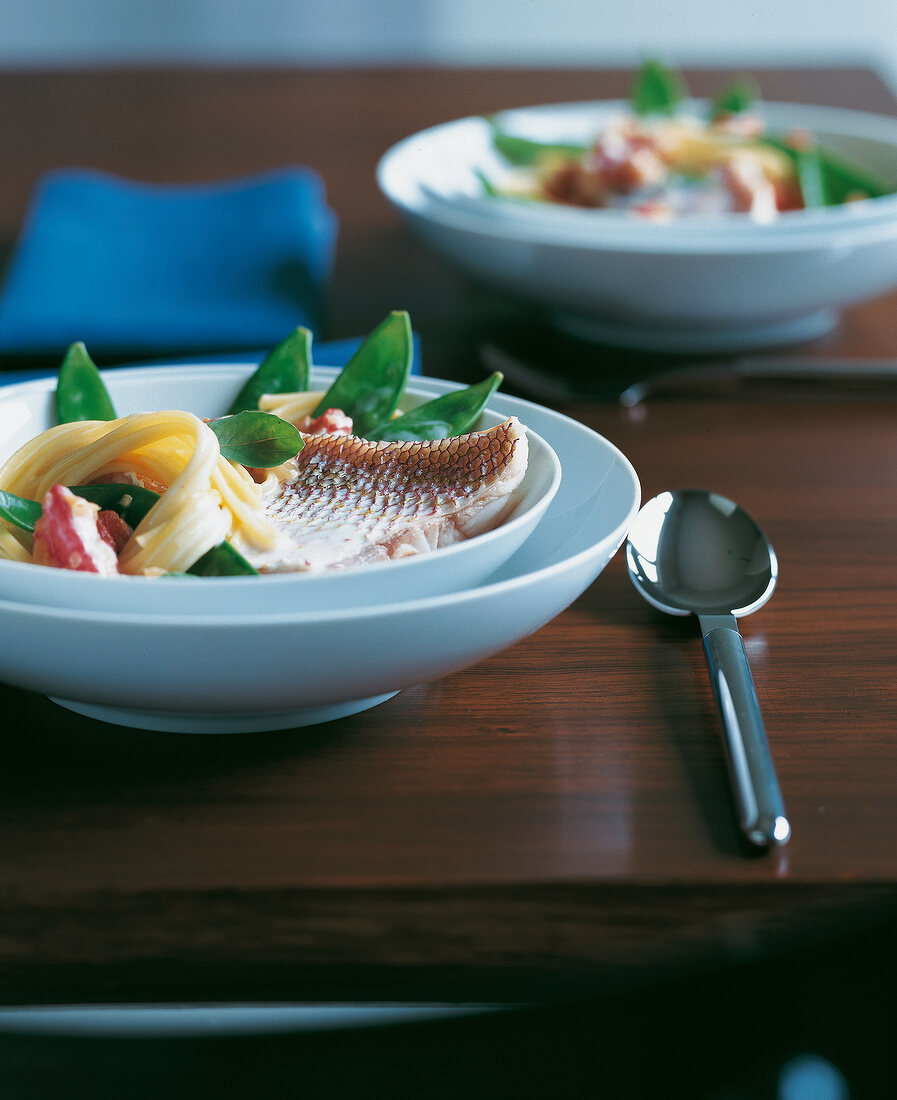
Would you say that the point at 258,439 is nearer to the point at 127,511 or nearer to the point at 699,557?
the point at 127,511

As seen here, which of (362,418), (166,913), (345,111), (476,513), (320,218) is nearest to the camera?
(166,913)

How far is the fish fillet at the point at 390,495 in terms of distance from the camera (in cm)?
57

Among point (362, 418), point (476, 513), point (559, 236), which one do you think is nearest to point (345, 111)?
point (559, 236)

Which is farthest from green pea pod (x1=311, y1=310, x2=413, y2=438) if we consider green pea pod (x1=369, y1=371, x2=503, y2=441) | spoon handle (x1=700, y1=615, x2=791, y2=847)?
spoon handle (x1=700, y1=615, x2=791, y2=847)

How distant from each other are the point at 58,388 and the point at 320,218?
677 millimetres

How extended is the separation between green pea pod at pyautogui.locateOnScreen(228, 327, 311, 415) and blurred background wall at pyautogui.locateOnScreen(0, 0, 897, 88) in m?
3.61

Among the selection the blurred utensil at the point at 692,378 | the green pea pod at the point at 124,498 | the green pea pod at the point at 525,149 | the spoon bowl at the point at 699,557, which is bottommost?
the blurred utensil at the point at 692,378

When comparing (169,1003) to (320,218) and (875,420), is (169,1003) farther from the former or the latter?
(320,218)

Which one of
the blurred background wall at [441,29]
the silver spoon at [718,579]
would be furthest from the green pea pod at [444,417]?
the blurred background wall at [441,29]

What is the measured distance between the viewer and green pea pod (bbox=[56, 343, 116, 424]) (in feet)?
2.20

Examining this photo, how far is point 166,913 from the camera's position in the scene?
48 centimetres

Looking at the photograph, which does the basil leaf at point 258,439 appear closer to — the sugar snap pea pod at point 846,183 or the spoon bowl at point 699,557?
the spoon bowl at point 699,557

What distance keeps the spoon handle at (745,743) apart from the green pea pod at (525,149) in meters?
0.92

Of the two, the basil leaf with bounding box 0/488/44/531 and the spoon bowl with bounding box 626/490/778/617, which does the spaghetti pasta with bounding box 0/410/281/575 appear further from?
the spoon bowl with bounding box 626/490/778/617
